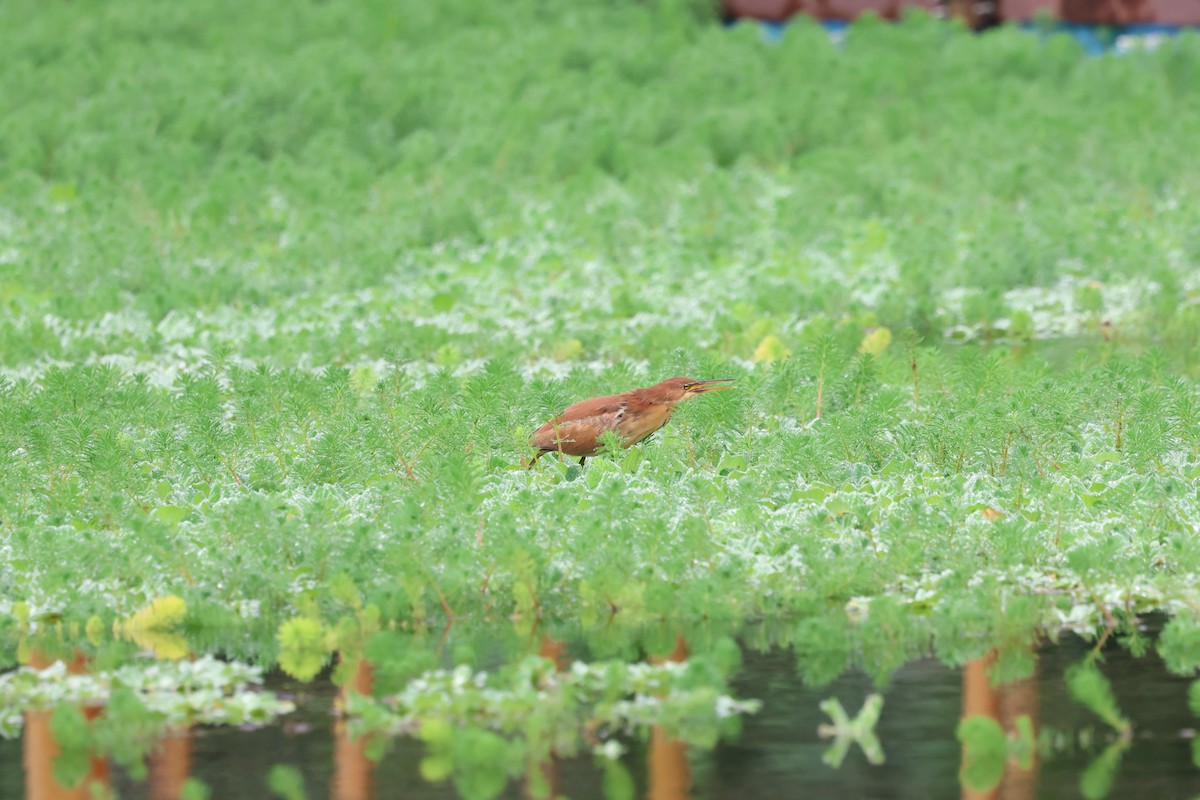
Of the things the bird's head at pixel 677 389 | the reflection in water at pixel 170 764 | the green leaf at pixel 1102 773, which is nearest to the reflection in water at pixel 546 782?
the reflection in water at pixel 170 764

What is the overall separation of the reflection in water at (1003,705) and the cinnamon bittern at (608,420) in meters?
2.27

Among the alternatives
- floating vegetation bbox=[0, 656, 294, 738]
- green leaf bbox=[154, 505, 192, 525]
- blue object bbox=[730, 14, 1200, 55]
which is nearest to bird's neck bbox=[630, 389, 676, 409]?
green leaf bbox=[154, 505, 192, 525]

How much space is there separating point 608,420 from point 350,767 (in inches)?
116

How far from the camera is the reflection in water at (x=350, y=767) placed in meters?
5.41

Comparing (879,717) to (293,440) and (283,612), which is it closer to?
(283,612)

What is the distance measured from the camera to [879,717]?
5902 millimetres

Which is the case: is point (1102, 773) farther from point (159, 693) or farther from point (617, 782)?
point (159, 693)

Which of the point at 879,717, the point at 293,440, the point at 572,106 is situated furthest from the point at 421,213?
the point at 879,717

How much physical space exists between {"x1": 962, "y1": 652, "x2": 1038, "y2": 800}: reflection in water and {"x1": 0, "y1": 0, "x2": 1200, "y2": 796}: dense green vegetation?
144 millimetres

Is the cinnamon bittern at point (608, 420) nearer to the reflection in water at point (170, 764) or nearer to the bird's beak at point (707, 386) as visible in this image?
the bird's beak at point (707, 386)

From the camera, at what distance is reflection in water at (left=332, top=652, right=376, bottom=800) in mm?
5406

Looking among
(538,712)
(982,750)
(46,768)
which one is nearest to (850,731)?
(982,750)

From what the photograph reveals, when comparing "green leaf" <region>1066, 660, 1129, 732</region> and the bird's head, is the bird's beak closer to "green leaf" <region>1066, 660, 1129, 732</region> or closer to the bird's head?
the bird's head

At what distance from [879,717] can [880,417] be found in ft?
9.12
